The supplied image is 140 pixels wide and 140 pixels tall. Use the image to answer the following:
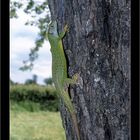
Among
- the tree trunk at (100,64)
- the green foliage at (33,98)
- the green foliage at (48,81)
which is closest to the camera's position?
the tree trunk at (100,64)

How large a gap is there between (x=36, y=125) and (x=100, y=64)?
A: 3.59 feet

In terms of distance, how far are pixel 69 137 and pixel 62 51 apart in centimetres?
27

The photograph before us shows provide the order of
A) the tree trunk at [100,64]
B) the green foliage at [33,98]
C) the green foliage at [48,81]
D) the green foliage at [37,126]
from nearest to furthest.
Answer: the tree trunk at [100,64] → the green foliage at [48,81] → the green foliage at [37,126] → the green foliage at [33,98]

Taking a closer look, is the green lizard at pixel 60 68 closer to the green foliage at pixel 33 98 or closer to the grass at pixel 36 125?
the grass at pixel 36 125

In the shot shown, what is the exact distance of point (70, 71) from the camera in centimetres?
149

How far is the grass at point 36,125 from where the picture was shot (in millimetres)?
Result: 2023

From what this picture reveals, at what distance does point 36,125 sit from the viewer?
2467mm

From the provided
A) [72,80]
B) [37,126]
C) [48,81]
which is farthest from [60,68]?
[37,126]

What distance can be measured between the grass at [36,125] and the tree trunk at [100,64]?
0.37m

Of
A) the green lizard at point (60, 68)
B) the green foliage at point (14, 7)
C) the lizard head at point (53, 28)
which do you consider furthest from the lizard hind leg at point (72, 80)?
the green foliage at point (14, 7)

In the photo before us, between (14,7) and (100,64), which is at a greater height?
(14,7)

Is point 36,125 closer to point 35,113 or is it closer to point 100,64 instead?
point 35,113

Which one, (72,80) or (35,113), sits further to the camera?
(35,113)

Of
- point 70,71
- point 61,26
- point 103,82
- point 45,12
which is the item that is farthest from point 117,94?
point 45,12
